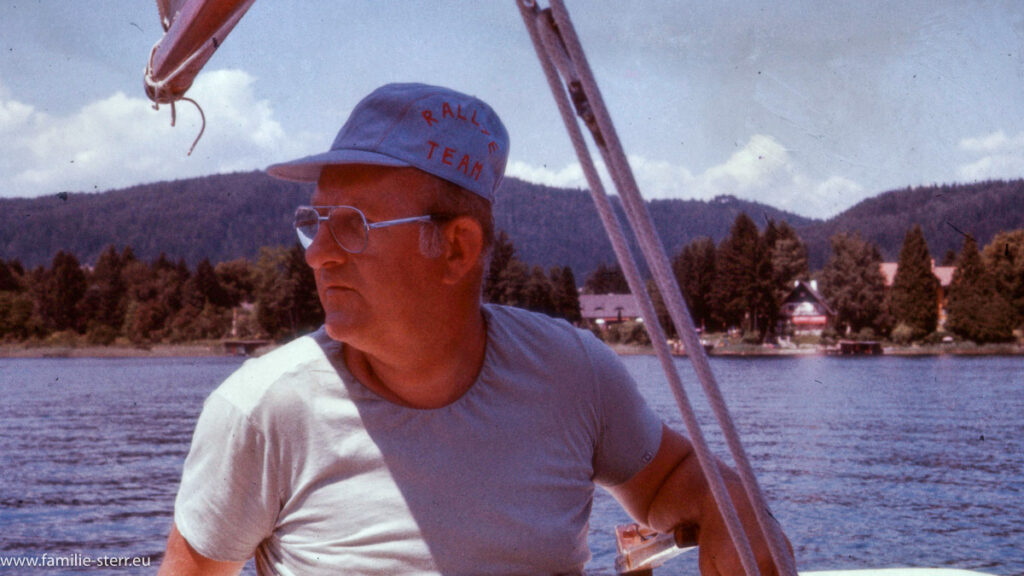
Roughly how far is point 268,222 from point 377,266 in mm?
74015

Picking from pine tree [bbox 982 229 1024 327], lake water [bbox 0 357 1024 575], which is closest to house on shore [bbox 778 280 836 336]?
pine tree [bbox 982 229 1024 327]

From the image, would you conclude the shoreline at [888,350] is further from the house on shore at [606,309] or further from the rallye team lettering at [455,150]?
the rallye team lettering at [455,150]

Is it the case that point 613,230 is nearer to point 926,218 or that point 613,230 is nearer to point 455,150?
point 455,150

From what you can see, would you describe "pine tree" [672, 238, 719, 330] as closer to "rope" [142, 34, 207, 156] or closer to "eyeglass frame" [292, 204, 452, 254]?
"rope" [142, 34, 207, 156]

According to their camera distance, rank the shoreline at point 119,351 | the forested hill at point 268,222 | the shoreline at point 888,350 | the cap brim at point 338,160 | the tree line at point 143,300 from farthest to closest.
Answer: the shoreline at point 119,351 → the shoreline at point 888,350 → the tree line at point 143,300 → the forested hill at point 268,222 → the cap brim at point 338,160

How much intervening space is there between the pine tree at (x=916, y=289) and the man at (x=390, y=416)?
144 ft

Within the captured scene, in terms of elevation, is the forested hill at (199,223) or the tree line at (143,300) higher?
the forested hill at (199,223)

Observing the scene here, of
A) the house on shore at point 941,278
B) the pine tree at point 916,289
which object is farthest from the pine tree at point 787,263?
the pine tree at point 916,289

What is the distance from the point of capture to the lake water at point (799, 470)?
29.0ft

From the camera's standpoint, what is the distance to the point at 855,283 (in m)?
49.1

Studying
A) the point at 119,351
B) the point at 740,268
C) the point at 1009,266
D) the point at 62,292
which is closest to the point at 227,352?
the point at 119,351

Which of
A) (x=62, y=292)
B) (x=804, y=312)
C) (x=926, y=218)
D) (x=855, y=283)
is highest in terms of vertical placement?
(x=926, y=218)

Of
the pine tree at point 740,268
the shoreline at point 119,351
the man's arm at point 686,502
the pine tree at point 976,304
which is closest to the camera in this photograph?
the man's arm at point 686,502

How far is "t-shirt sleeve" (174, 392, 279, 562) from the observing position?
1136 millimetres
